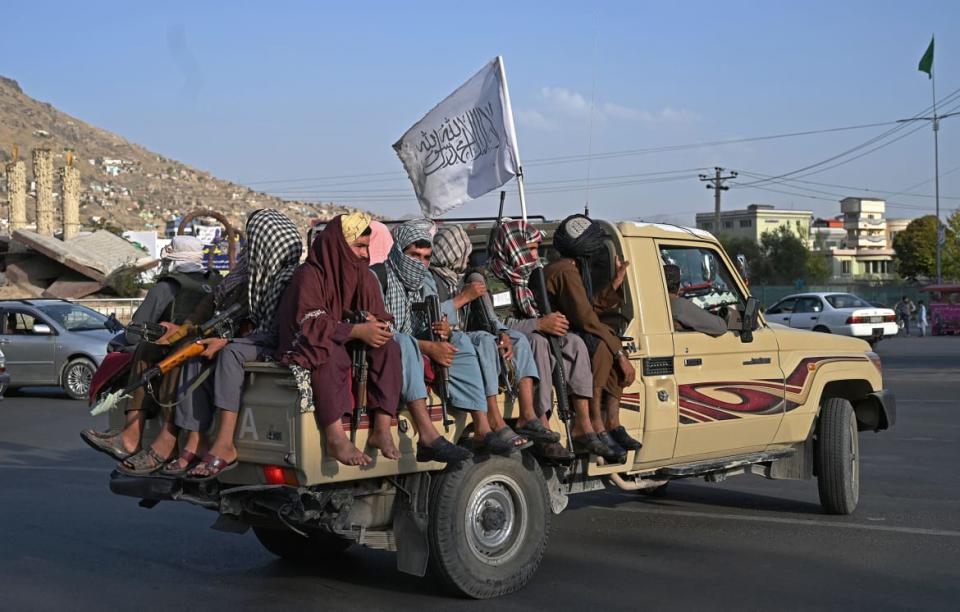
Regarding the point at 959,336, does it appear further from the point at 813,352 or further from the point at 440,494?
the point at 440,494

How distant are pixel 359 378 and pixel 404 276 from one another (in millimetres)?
1050

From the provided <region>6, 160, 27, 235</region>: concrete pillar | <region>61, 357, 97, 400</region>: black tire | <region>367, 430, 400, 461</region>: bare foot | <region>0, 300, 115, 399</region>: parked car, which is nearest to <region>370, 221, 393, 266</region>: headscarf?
<region>367, 430, 400, 461</region>: bare foot

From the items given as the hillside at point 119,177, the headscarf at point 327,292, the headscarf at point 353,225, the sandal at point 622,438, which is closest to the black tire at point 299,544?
the headscarf at point 327,292

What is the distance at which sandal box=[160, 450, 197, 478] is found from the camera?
612 centimetres

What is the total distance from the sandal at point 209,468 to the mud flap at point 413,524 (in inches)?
37.0

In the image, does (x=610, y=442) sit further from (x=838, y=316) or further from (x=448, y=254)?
(x=838, y=316)

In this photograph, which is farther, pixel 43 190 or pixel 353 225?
pixel 43 190

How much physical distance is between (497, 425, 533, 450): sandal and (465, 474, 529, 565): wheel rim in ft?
0.78

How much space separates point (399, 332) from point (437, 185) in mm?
3977

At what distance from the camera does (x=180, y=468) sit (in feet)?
20.1

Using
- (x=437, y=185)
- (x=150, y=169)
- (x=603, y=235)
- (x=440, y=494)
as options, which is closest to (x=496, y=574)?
(x=440, y=494)

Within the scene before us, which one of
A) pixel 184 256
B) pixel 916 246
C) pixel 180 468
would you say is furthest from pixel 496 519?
pixel 916 246

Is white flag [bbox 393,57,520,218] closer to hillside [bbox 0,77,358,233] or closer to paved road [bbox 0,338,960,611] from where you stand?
paved road [bbox 0,338,960,611]

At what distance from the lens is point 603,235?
7.57 meters
